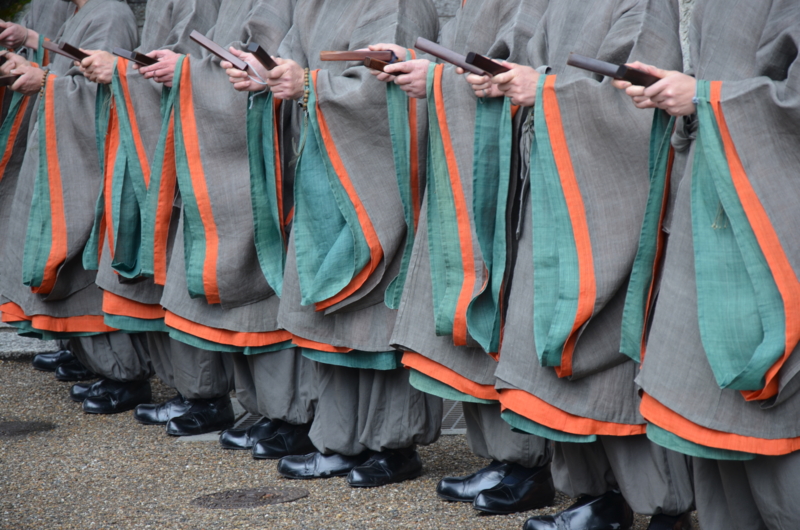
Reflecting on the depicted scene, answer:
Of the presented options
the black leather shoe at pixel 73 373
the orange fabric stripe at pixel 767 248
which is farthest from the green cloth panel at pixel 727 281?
the black leather shoe at pixel 73 373

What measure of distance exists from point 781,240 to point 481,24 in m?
1.29

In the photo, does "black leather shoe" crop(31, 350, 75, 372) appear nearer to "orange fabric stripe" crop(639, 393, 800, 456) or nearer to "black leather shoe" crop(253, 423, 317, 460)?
"black leather shoe" crop(253, 423, 317, 460)

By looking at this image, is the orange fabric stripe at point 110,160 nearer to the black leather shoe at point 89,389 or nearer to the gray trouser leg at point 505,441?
the black leather shoe at point 89,389

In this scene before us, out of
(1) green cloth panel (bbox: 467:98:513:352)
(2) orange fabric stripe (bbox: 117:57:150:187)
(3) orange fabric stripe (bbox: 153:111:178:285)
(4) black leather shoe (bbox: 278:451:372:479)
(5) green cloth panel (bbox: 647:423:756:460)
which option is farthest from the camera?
(2) orange fabric stripe (bbox: 117:57:150:187)

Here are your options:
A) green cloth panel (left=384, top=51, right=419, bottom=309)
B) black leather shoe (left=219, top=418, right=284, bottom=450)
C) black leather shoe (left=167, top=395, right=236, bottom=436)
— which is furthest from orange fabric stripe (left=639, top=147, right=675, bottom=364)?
black leather shoe (left=167, top=395, right=236, bottom=436)

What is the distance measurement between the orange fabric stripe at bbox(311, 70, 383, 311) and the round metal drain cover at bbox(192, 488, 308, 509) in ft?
2.26

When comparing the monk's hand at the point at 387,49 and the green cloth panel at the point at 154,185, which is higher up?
the monk's hand at the point at 387,49

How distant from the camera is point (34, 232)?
406 cm

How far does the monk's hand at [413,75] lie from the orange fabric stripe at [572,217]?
1.65 feet

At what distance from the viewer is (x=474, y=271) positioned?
2641 millimetres

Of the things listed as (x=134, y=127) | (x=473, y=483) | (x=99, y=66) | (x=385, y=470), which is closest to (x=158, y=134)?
(x=134, y=127)

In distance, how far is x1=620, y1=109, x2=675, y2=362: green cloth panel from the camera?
2168 millimetres

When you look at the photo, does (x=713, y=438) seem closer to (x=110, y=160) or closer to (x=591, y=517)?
(x=591, y=517)

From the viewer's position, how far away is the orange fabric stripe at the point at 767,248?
1859mm
